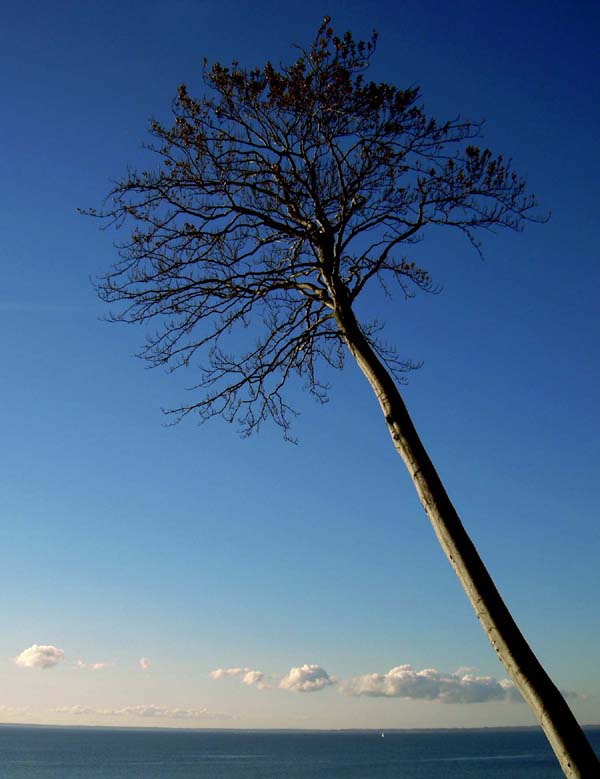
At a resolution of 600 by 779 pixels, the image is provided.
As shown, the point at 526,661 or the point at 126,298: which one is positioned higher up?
the point at 126,298

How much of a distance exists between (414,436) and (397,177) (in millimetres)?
2784

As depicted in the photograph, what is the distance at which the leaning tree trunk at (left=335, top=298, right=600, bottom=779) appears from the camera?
445 cm

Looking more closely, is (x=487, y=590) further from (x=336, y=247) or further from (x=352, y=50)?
(x=352, y=50)

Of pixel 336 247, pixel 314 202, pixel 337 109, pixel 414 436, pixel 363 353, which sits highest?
pixel 337 109

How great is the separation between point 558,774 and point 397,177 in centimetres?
13253

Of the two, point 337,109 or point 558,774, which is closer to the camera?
point 337,109

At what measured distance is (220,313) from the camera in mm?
7625

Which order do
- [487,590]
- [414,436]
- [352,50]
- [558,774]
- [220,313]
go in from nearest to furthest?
[487,590]
[414,436]
[352,50]
[220,313]
[558,774]

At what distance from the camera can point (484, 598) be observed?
497 centimetres

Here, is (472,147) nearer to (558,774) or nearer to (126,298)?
(126,298)

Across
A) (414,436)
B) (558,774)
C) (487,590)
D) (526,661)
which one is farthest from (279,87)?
(558,774)

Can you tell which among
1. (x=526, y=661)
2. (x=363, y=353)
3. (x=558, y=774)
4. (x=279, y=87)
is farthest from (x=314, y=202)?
(x=558, y=774)

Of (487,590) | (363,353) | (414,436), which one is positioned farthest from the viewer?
(363,353)

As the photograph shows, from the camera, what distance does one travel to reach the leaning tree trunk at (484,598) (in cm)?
445
